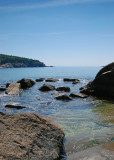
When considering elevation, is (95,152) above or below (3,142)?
below

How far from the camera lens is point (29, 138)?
575 centimetres

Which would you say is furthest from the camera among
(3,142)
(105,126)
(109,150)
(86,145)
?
(105,126)

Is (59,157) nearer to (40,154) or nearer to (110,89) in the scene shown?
(40,154)

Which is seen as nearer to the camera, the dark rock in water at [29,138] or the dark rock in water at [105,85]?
the dark rock in water at [29,138]

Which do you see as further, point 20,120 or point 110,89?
point 110,89

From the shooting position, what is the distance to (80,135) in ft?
26.7

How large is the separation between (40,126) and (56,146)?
940mm

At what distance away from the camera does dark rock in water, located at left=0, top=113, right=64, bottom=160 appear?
5.06 meters

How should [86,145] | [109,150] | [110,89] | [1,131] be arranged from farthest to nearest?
[110,89] < [86,145] < [109,150] < [1,131]

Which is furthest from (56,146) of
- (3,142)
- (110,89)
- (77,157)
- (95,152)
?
(110,89)

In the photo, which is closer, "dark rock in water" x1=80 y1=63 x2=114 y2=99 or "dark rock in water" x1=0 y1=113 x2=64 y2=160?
"dark rock in water" x1=0 y1=113 x2=64 y2=160

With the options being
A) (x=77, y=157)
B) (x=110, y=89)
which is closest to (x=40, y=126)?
(x=77, y=157)

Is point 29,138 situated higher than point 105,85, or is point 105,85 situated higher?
point 105,85

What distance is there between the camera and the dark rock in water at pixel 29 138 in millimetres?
5062
